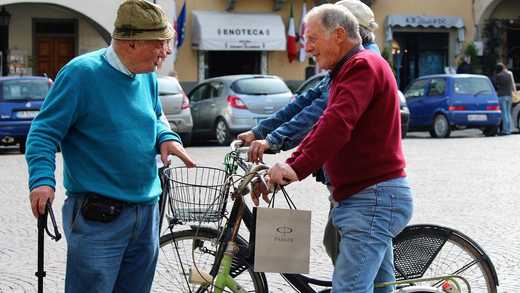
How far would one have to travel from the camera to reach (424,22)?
36250 mm

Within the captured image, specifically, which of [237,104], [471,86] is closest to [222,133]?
[237,104]

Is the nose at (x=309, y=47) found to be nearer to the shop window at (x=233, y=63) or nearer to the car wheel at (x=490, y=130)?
the car wheel at (x=490, y=130)

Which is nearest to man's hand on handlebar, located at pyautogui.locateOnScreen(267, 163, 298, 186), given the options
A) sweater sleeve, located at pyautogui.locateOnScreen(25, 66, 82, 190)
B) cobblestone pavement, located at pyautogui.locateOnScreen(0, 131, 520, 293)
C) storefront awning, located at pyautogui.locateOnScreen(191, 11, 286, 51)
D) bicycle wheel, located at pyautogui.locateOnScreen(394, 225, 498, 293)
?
sweater sleeve, located at pyautogui.locateOnScreen(25, 66, 82, 190)

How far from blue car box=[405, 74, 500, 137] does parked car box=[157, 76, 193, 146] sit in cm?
633

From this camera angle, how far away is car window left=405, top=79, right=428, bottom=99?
25562 mm

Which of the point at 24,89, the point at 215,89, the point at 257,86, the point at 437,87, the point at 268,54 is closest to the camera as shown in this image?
the point at 24,89

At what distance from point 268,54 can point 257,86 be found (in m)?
12.4

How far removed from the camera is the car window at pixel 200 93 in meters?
23.3

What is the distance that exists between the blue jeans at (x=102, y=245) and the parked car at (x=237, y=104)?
17.3 meters

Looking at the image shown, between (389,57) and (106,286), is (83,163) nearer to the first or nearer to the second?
(106,286)

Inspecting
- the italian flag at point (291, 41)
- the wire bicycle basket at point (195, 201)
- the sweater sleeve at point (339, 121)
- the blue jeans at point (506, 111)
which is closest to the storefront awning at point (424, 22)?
the italian flag at point (291, 41)

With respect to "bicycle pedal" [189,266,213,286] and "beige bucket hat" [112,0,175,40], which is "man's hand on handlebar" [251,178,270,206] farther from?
"beige bucket hat" [112,0,175,40]

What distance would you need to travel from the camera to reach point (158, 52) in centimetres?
437

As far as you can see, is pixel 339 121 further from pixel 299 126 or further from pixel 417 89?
pixel 417 89
